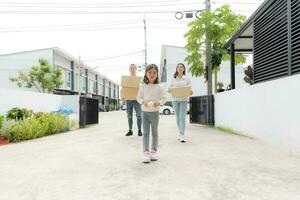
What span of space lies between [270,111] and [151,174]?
369 cm

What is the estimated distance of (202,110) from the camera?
1376 cm

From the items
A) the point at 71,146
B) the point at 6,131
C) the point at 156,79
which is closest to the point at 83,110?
the point at 6,131

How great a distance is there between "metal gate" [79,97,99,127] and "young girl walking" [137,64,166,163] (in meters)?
7.29

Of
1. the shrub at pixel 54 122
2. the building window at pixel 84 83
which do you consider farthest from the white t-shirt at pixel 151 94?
the building window at pixel 84 83

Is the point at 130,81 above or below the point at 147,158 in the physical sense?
above

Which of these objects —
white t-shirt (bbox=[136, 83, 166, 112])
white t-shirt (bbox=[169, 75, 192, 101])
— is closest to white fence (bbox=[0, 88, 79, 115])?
white t-shirt (bbox=[169, 75, 192, 101])

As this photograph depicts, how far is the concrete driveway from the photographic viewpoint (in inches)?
143

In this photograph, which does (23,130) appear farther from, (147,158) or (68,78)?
(68,78)

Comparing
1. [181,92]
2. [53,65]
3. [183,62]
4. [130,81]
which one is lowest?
[181,92]

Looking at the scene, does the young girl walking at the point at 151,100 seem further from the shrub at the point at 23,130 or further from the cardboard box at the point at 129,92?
the shrub at the point at 23,130

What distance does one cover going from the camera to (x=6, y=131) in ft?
29.2

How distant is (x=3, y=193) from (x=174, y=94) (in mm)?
4832

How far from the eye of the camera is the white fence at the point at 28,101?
13141 millimetres

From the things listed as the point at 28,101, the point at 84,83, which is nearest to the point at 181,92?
the point at 28,101
